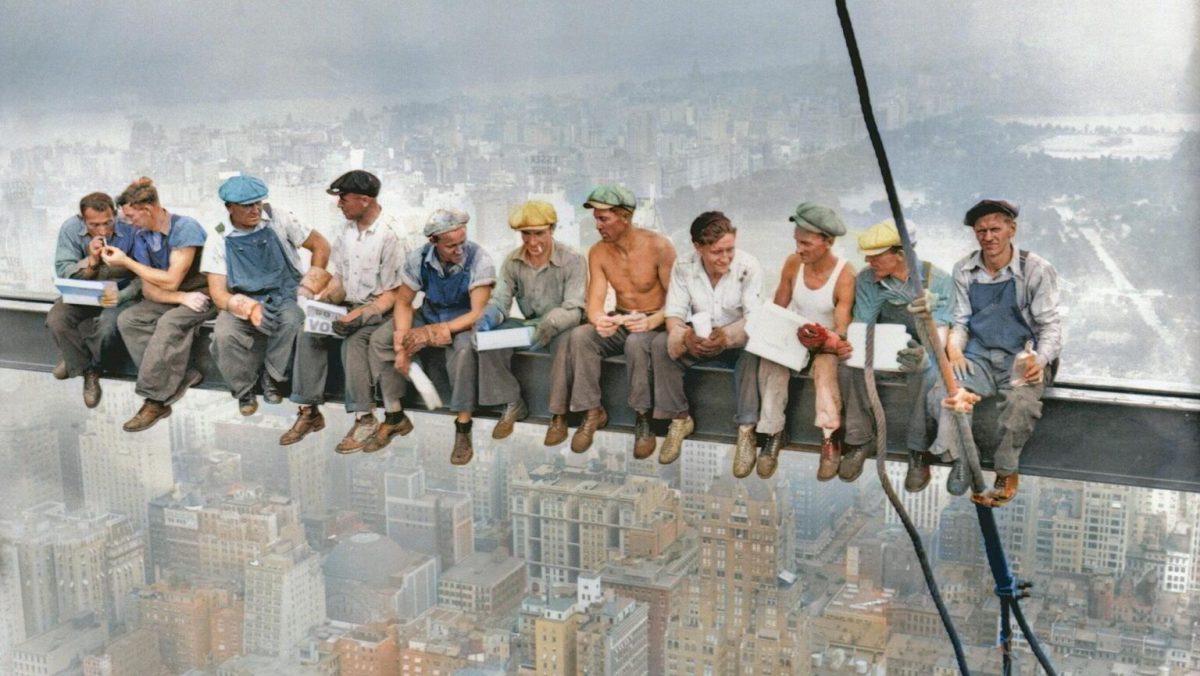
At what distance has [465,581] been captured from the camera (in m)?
15.6

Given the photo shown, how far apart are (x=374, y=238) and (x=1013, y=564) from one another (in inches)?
252

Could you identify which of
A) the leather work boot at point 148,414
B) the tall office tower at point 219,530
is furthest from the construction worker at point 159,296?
the tall office tower at point 219,530

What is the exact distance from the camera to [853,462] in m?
6.69

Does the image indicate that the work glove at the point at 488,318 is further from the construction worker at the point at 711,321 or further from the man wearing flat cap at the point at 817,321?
the man wearing flat cap at the point at 817,321

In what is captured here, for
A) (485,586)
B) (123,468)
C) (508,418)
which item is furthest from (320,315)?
(123,468)

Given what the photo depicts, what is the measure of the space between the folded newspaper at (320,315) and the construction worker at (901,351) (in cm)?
296

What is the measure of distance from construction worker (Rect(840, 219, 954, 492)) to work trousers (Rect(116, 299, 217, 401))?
416 cm

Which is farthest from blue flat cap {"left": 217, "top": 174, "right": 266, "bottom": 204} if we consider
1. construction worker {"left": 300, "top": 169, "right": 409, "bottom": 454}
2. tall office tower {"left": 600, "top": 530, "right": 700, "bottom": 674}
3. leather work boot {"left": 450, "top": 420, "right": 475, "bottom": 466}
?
tall office tower {"left": 600, "top": 530, "right": 700, "bottom": 674}

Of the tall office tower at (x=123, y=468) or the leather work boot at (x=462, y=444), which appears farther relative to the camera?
the tall office tower at (x=123, y=468)


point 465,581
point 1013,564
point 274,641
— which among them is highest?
point 1013,564

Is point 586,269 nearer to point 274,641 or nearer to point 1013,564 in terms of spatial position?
point 1013,564

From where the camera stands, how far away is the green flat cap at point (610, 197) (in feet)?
22.8

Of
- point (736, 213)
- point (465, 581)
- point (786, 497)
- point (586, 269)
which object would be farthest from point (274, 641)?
point (586, 269)

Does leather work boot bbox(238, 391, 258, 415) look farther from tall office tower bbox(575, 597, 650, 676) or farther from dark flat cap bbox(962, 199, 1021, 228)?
tall office tower bbox(575, 597, 650, 676)
